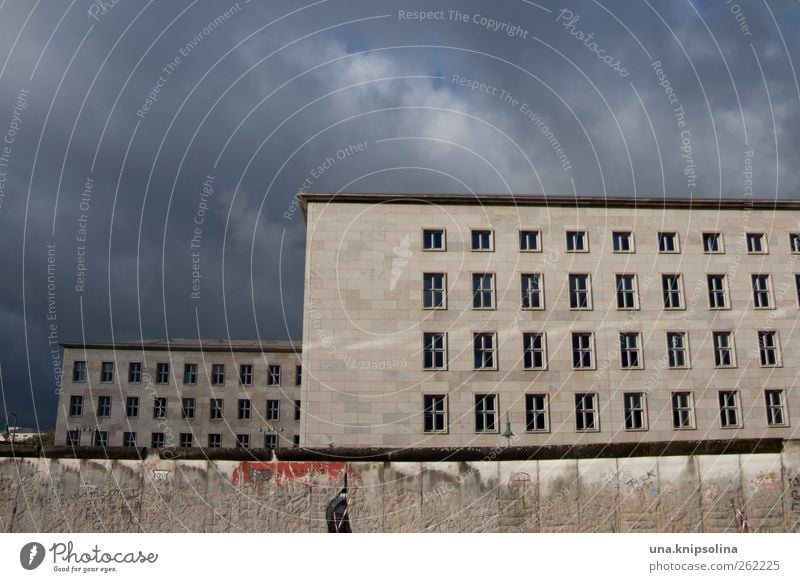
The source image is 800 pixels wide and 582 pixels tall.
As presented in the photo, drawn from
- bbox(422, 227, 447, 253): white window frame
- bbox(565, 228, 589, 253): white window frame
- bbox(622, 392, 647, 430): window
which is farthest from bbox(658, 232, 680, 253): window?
bbox(422, 227, 447, 253): white window frame

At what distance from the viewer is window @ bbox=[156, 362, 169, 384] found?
221ft

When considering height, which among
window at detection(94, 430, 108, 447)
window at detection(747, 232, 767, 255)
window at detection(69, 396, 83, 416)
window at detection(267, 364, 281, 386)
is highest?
window at detection(747, 232, 767, 255)

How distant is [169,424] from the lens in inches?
2603

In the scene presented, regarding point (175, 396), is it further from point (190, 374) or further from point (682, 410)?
point (682, 410)

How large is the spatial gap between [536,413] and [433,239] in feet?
36.7

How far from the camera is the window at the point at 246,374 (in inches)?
2702

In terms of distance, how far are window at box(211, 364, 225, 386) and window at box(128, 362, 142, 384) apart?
7282mm

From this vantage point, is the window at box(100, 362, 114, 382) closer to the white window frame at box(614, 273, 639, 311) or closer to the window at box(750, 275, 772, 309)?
the white window frame at box(614, 273, 639, 311)

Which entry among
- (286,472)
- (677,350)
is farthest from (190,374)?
(286,472)

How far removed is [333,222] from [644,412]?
2006cm

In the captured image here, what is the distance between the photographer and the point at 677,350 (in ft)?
128
